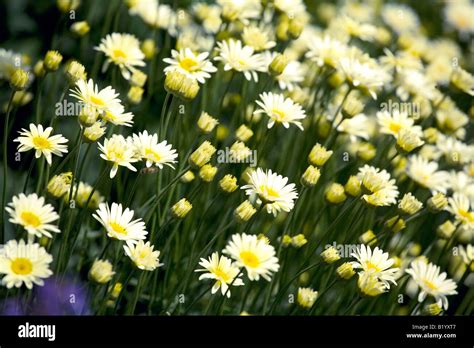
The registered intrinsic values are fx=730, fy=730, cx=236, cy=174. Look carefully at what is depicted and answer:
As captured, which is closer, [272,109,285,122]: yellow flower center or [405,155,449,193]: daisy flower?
[272,109,285,122]: yellow flower center

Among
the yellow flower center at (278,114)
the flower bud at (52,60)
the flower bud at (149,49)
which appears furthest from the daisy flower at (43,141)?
the flower bud at (149,49)

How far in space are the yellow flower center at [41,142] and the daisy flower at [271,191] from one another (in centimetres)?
38

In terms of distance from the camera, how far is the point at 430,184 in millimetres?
1746

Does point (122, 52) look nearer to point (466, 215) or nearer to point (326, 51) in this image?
point (326, 51)

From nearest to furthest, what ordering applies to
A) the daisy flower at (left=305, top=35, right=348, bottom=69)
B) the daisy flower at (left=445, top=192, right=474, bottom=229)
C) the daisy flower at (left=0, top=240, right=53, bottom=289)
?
the daisy flower at (left=0, top=240, right=53, bottom=289) → the daisy flower at (left=445, top=192, right=474, bottom=229) → the daisy flower at (left=305, top=35, right=348, bottom=69)

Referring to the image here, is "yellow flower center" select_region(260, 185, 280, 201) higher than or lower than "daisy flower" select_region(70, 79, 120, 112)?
lower

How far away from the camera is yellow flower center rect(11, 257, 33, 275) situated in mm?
1259

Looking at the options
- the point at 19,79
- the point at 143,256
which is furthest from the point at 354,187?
the point at 19,79

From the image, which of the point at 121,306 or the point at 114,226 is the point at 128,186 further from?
the point at 114,226

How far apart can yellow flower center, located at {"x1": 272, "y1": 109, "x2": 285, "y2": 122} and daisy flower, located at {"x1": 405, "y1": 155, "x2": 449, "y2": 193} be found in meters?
0.40

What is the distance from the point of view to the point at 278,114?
1572mm

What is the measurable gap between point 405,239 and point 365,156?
27 centimetres

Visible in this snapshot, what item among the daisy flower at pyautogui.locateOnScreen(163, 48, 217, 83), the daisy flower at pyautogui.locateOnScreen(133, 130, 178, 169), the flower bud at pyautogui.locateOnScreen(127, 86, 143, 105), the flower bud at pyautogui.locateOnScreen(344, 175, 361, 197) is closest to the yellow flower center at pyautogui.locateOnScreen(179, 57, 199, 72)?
the daisy flower at pyautogui.locateOnScreen(163, 48, 217, 83)

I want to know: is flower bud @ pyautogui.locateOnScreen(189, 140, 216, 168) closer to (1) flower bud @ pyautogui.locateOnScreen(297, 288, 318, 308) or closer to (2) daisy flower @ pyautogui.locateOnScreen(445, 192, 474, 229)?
(1) flower bud @ pyautogui.locateOnScreen(297, 288, 318, 308)
